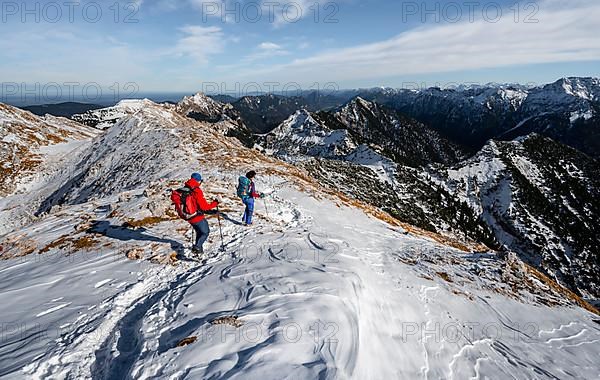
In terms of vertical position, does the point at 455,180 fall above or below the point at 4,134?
below

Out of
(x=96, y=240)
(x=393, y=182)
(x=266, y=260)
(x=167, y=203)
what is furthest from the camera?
(x=393, y=182)

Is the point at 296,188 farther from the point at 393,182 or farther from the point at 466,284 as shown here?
the point at 393,182

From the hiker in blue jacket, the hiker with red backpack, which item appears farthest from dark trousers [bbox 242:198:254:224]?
the hiker with red backpack

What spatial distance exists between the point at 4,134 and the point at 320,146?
14635 cm

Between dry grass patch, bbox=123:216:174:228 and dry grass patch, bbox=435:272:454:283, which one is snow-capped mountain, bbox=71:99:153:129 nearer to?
dry grass patch, bbox=123:216:174:228

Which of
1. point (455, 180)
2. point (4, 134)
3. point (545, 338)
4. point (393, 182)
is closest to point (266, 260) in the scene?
point (545, 338)

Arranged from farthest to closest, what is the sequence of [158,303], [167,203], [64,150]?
[64,150] → [167,203] → [158,303]

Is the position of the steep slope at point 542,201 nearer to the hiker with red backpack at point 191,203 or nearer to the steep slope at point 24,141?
the hiker with red backpack at point 191,203

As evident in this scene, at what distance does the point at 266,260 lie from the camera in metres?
13.1

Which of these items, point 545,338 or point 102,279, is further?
point 102,279

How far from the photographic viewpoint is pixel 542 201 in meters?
121

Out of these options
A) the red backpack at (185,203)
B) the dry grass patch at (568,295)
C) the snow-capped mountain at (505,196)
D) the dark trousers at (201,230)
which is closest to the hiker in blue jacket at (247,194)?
the dark trousers at (201,230)

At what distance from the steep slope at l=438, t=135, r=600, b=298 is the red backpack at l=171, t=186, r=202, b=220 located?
354ft

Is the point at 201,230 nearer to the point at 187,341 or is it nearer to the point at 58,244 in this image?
the point at 187,341
